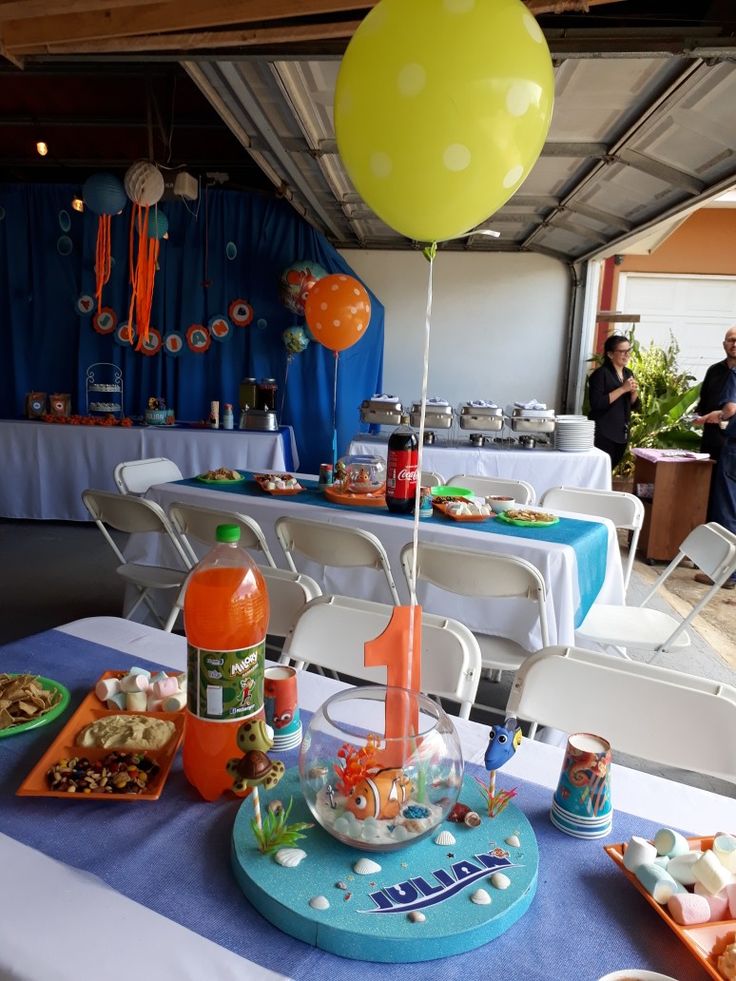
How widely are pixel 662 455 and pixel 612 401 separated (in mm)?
600

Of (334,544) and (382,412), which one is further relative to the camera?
(382,412)

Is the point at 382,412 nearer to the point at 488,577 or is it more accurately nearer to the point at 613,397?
the point at 613,397

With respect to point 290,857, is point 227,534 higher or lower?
higher

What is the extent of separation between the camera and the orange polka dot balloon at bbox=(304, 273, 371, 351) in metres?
4.23

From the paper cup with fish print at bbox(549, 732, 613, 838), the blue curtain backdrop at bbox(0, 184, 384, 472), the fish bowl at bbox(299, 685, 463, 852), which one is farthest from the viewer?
the blue curtain backdrop at bbox(0, 184, 384, 472)

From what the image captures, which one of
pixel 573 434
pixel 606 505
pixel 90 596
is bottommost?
pixel 90 596

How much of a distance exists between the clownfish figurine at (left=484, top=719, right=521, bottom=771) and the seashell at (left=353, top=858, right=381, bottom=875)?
0.20 metres

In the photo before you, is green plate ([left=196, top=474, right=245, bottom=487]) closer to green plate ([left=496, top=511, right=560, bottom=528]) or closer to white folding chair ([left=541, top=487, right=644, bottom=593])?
green plate ([left=496, top=511, right=560, bottom=528])

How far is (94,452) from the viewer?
5340 mm

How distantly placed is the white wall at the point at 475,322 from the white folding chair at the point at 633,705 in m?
5.67

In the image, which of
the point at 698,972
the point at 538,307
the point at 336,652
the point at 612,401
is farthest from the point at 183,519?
the point at 538,307

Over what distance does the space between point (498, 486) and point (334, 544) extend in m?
1.34

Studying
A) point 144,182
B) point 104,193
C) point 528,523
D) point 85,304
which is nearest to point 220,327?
point 85,304

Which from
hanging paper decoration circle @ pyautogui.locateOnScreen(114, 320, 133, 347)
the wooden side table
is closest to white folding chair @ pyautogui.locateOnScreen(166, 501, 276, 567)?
the wooden side table
